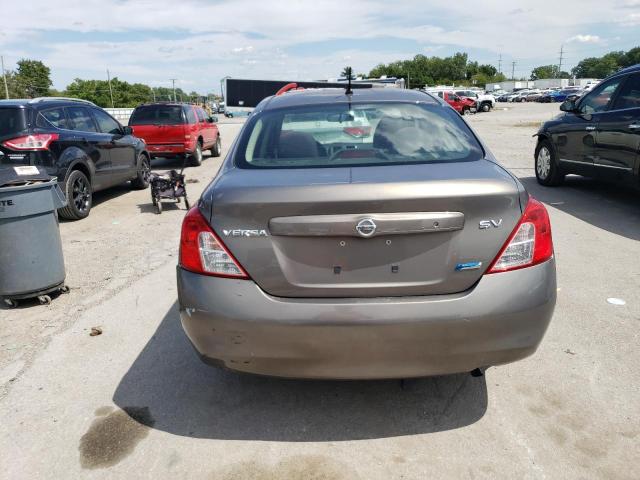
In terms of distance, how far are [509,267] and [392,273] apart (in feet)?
1.85

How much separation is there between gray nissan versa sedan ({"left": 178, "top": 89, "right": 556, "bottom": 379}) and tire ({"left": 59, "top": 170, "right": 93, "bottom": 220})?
19.7 ft

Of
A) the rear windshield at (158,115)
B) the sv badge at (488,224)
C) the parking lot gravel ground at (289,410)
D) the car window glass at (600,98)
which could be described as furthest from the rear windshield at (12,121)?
the car window glass at (600,98)

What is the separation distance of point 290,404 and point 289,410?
0.21 feet

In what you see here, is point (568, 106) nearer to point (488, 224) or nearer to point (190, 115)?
point (488, 224)

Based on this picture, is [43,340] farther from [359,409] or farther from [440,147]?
[440,147]

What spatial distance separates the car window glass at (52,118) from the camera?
7.67 meters

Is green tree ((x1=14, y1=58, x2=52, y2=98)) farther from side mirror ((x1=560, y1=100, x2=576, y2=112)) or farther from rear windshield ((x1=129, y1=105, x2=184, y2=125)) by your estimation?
side mirror ((x1=560, y1=100, x2=576, y2=112))

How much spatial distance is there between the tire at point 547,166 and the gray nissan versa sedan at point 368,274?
745 centimetres

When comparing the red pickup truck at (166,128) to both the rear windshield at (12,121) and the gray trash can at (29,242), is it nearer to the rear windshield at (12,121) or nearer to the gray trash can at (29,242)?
the rear windshield at (12,121)

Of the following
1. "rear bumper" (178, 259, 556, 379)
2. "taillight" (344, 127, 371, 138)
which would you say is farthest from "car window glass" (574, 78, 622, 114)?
"rear bumper" (178, 259, 556, 379)

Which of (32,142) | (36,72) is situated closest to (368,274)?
(32,142)

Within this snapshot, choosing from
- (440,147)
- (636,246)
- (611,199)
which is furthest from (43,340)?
(611,199)

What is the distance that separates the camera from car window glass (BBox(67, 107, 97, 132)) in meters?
8.51

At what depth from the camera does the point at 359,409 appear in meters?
3.12
